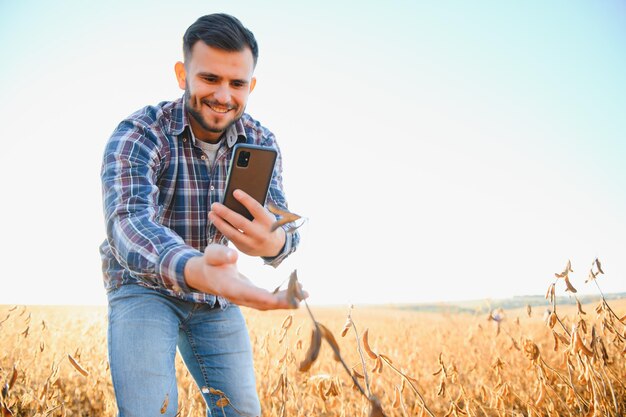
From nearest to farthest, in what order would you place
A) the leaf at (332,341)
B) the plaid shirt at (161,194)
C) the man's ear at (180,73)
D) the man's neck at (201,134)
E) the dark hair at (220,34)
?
the leaf at (332,341), the plaid shirt at (161,194), the dark hair at (220,34), the man's neck at (201,134), the man's ear at (180,73)

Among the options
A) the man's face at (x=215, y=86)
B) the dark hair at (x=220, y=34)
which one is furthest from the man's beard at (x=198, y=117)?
the dark hair at (x=220, y=34)

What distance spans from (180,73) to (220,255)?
1502mm

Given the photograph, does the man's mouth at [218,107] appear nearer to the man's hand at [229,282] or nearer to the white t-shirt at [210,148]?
the white t-shirt at [210,148]

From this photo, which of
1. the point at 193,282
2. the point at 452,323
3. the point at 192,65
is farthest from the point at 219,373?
the point at 452,323

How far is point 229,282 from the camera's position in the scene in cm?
100

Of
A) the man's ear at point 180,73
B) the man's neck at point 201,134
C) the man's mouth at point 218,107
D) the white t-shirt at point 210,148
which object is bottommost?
the white t-shirt at point 210,148

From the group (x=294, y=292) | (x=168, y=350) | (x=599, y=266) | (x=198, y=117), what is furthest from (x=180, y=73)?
(x=599, y=266)

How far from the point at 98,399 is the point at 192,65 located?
3.19 m

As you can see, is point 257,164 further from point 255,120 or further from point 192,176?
point 255,120

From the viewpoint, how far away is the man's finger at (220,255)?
1.01 meters

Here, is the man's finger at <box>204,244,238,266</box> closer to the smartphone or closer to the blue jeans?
the smartphone

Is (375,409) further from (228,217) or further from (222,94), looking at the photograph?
(222,94)

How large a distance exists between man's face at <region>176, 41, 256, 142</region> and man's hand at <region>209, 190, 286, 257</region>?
69 centimetres

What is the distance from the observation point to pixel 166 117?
6.75 feet
